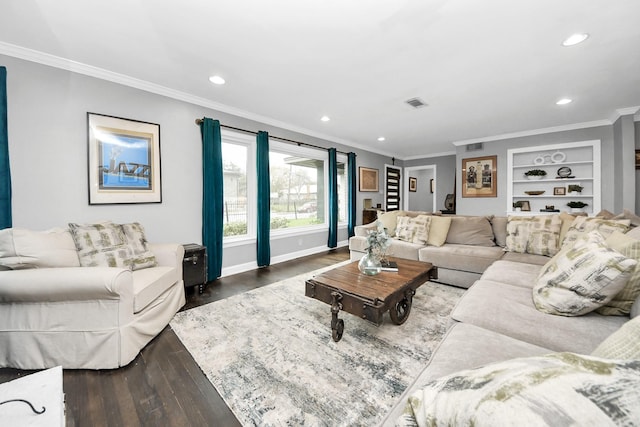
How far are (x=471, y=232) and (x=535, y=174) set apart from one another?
285 centimetres

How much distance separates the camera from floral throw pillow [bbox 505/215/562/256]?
9.48 feet

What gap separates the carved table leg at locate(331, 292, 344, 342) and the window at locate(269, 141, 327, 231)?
2803 millimetres

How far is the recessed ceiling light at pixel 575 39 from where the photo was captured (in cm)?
208

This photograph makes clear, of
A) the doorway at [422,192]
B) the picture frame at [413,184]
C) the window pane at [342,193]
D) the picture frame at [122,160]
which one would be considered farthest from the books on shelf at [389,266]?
the doorway at [422,192]

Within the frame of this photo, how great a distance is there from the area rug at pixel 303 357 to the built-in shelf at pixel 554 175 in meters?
4.16

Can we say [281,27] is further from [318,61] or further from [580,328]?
[580,328]

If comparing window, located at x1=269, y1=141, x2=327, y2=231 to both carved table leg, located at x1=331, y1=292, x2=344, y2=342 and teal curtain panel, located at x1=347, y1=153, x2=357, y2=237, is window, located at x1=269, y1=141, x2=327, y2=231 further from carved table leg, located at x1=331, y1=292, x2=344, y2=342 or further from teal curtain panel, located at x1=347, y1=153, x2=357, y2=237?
carved table leg, located at x1=331, y1=292, x2=344, y2=342

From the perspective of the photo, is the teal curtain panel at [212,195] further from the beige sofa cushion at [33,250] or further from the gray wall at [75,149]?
the beige sofa cushion at [33,250]

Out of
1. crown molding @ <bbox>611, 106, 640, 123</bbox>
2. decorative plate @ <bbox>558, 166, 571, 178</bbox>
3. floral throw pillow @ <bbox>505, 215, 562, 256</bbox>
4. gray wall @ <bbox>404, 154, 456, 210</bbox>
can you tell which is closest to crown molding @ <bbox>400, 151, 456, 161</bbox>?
gray wall @ <bbox>404, 154, 456, 210</bbox>

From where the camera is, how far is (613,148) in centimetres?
435

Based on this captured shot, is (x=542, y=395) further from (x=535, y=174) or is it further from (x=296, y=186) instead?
(x=535, y=174)

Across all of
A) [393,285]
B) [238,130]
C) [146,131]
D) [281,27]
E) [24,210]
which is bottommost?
[393,285]

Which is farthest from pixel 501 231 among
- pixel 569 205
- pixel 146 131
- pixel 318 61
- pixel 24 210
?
pixel 24 210

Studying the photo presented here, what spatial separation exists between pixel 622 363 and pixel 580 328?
3.87ft
